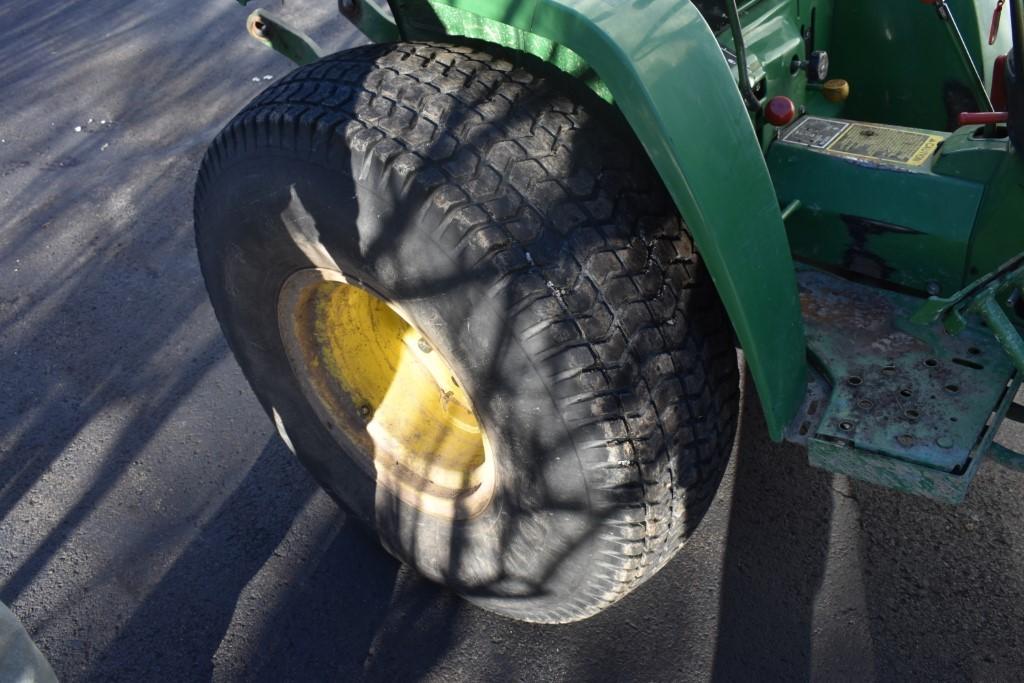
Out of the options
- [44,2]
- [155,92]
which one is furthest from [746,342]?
[44,2]

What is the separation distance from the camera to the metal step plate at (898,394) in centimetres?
175

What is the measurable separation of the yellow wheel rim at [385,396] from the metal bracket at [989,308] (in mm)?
1069

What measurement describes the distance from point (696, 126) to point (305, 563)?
1.73 metres

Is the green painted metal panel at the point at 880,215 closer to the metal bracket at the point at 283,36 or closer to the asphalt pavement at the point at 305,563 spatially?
the asphalt pavement at the point at 305,563

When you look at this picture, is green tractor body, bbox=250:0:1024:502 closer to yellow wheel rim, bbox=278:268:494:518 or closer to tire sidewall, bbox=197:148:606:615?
tire sidewall, bbox=197:148:606:615

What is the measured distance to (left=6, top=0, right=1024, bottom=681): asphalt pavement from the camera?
2.26 m

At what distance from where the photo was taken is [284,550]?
2643mm

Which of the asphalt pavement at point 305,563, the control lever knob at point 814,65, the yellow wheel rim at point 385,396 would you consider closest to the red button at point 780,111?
the control lever knob at point 814,65

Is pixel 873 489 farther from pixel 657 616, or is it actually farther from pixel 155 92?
pixel 155 92

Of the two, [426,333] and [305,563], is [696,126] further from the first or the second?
[305,563]

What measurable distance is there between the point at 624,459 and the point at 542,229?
46 centimetres

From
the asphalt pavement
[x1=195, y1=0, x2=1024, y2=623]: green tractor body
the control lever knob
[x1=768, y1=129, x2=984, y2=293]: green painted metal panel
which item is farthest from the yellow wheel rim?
the control lever knob

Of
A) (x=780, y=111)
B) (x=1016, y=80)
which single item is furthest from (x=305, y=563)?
(x=1016, y=80)

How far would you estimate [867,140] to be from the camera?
217 cm
